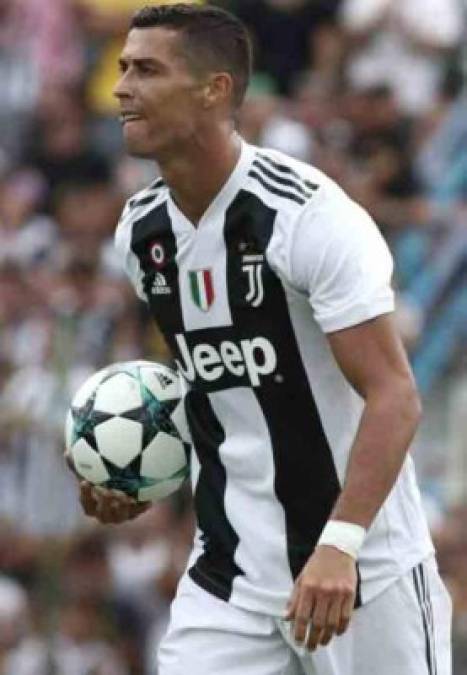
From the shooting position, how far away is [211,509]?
549cm

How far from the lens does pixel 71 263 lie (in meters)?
10.8

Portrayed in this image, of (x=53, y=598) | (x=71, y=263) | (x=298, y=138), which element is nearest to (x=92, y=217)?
(x=71, y=263)

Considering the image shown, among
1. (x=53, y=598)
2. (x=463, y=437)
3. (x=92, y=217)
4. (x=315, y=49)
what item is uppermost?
(x=315, y=49)

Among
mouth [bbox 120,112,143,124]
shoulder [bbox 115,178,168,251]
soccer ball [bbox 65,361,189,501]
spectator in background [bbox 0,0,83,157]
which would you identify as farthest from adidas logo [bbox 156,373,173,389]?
spectator in background [bbox 0,0,83,157]

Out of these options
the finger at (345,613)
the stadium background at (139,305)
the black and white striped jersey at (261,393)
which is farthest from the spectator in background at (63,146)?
the finger at (345,613)

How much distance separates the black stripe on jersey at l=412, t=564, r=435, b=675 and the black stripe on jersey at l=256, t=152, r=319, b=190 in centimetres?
102

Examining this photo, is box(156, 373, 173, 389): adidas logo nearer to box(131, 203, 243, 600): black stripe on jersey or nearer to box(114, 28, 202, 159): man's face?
box(131, 203, 243, 600): black stripe on jersey

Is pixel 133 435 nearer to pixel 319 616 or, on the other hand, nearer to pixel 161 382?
pixel 161 382

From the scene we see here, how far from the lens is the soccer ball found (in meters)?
5.60

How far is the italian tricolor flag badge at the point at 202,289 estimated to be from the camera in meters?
5.39

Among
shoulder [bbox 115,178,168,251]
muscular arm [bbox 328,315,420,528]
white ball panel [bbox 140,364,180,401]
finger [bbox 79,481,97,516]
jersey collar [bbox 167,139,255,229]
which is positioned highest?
jersey collar [bbox 167,139,255,229]

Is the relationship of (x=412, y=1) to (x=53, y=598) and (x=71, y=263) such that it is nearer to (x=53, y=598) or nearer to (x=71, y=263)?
(x=71, y=263)

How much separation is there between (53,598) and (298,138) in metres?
2.62

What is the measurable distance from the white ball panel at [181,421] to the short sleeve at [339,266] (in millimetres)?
654
